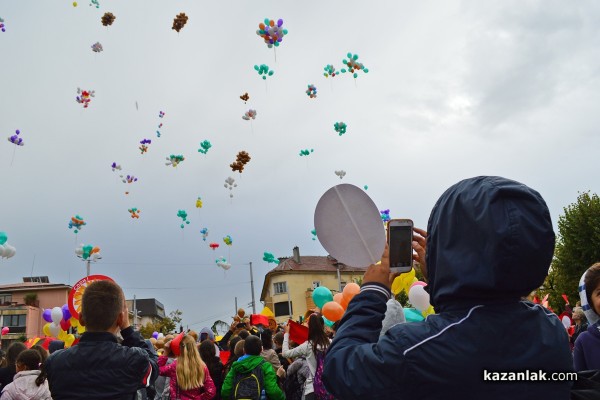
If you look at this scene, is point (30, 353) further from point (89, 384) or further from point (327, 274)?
point (327, 274)

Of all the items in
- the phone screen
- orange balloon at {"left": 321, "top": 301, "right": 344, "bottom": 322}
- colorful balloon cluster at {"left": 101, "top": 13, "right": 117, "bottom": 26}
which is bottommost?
the phone screen

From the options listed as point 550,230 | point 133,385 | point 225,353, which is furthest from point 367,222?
point 225,353

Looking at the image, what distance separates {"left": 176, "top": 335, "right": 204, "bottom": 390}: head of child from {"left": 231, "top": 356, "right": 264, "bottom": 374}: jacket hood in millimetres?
420

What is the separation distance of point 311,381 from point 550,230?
5536mm

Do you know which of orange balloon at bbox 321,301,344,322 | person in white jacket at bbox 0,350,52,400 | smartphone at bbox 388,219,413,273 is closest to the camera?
smartphone at bbox 388,219,413,273

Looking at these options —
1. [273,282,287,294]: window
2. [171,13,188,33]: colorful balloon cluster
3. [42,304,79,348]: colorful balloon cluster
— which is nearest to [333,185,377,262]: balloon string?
[42,304,79,348]: colorful balloon cluster

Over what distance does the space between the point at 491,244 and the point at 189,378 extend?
215 inches

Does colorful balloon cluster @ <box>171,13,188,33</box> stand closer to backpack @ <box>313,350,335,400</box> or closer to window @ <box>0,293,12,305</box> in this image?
backpack @ <box>313,350,335,400</box>

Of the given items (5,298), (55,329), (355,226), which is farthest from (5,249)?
(5,298)

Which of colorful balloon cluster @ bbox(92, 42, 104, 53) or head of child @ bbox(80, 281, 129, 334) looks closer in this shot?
head of child @ bbox(80, 281, 129, 334)

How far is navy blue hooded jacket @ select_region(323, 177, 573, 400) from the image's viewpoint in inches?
56.1

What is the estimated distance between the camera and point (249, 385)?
6.28 metres

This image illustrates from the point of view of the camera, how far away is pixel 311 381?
21.6 ft

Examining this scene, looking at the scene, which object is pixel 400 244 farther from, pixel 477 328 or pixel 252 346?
pixel 252 346
